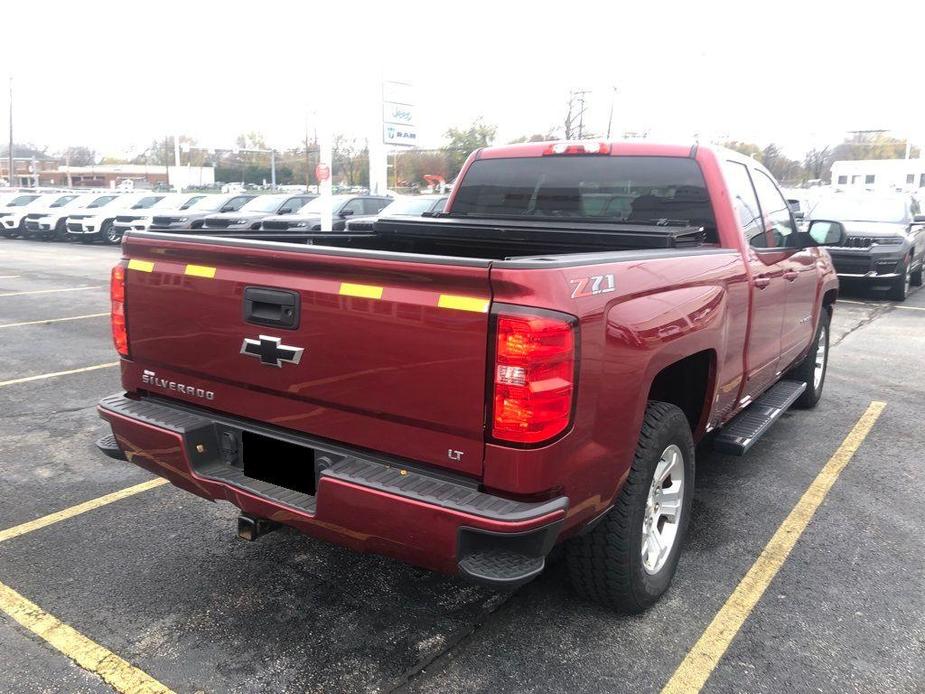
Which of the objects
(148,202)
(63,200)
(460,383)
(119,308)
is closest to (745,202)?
(460,383)

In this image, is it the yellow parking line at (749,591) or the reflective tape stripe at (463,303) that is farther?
the yellow parking line at (749,591)

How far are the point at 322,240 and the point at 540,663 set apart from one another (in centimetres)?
245

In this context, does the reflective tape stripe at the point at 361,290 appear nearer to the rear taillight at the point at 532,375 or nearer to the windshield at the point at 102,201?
the rear taillight at the point at 532,375

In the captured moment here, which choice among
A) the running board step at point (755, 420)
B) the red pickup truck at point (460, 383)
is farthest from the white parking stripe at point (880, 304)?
the red pickup truck at point (460, 383)

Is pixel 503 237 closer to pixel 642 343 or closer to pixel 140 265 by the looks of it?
pixel 642 343

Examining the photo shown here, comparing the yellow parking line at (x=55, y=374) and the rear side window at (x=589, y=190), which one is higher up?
the rear side window at (x=589, y=190)

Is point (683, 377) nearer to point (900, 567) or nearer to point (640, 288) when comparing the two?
point (640, 288)

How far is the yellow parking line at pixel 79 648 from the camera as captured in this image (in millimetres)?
2621

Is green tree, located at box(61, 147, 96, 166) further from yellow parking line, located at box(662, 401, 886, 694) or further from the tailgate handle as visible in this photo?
the tailgate handle

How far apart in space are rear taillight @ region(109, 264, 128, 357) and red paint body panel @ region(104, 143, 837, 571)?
0.05 m

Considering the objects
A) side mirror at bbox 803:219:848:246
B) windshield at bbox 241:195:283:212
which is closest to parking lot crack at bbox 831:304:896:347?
side mirror at bbox 803:219:848:246

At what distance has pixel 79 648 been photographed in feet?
9.21

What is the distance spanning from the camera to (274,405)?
109 inches

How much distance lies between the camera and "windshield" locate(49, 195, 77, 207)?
27.3 m
